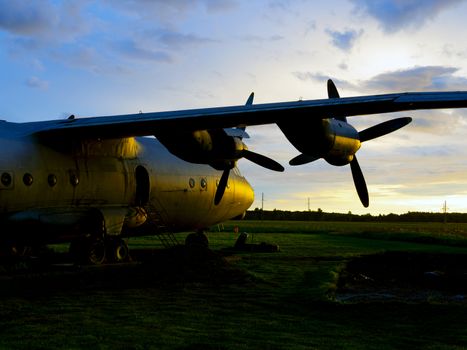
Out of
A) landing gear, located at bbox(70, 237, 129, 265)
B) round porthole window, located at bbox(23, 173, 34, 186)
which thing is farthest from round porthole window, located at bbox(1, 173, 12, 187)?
landing gear, located at bbox(70, 237, 129, 265)

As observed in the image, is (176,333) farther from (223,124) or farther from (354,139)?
(354,139)

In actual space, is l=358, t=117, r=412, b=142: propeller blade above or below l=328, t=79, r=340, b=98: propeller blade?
below

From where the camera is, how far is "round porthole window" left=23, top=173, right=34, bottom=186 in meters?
15.8

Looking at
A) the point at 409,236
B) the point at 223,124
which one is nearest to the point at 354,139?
the point at 223,124

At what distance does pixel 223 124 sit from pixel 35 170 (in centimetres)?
544

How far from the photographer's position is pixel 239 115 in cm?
1425

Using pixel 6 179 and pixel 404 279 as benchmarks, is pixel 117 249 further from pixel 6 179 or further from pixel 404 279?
pixel 404 279

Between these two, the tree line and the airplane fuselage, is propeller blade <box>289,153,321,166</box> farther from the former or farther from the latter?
the tree line

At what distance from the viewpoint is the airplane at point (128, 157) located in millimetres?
14055

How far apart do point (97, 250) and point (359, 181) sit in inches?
334

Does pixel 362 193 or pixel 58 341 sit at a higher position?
pixel 362 193

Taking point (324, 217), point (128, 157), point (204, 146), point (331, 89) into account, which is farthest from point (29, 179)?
point (324, 217)

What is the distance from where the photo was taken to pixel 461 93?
38.0 feet

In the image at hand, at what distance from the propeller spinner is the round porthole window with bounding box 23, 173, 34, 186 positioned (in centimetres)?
719
